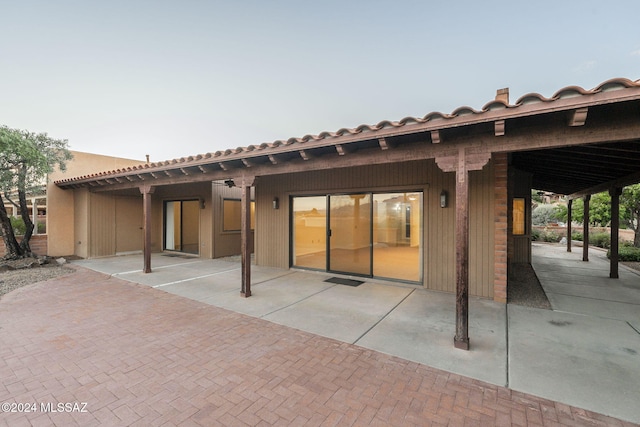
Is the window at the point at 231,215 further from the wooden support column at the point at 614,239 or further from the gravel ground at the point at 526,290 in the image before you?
the wooden support column at the point at 614,239

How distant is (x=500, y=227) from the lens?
4.64 m

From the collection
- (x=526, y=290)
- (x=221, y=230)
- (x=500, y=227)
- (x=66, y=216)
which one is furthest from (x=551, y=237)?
(x=66, y=216)

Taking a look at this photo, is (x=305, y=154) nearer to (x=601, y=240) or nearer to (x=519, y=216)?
(x=519, y=216)

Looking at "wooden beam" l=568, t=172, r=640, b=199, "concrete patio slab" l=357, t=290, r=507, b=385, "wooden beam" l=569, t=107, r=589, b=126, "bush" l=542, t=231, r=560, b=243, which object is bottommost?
"concrete patio slab" l=357, t=290, r=507, b=385

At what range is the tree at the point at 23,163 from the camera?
22.8 feet

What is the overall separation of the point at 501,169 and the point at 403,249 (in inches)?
90.7

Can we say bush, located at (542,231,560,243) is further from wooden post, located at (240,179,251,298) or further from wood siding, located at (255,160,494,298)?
wooden post, located at (240,179,251,298)

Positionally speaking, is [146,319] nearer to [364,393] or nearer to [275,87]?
[364,393]

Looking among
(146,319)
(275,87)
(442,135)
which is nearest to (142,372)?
(146,319)

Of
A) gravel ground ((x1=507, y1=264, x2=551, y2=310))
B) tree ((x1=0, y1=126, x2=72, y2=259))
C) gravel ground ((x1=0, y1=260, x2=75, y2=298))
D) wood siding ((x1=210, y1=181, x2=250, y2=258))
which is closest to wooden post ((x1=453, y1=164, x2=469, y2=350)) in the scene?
gravel ground ((x1=507, y1=264, x2=551, y2=310))

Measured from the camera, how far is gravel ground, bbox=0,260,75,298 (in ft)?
19.1

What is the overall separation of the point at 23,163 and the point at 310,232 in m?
8.16

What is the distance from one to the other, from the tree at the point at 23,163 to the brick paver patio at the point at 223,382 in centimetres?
562

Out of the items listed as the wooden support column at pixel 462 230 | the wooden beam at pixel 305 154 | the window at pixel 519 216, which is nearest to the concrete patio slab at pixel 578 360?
the wooden support column at pixel 462 230
